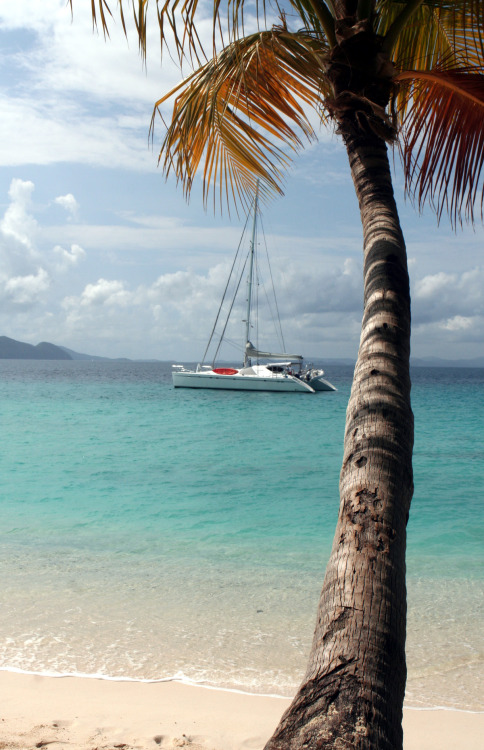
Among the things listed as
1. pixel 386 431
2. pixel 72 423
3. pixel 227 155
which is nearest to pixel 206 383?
pixel 72 423

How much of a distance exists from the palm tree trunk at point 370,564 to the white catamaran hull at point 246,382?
36.1 m

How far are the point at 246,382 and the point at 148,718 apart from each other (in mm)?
35345

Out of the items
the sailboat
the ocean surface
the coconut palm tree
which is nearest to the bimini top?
the sailboat

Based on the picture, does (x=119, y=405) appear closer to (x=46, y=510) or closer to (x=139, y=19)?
(x=46, y=510)

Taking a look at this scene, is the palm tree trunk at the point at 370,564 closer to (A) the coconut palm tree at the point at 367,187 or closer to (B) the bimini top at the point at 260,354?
(A) the coconut palm tree at the point at 367,187

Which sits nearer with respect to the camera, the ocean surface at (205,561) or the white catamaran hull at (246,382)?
the ocean surface at (205,561)

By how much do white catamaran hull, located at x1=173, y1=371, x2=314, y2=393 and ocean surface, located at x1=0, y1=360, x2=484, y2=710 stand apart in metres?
19.8

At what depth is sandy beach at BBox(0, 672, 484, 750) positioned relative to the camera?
3203mm

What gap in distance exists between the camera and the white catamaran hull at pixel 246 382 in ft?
127

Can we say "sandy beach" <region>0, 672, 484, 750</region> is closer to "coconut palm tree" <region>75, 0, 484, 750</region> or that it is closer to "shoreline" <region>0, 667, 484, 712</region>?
"shoreline" <region>0, 667, 484, 712</region>

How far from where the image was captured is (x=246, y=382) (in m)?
38.8

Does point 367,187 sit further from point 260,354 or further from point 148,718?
point 260,354

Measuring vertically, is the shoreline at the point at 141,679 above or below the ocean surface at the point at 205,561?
above

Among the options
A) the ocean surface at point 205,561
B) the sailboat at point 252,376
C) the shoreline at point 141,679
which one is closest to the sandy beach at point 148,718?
the shoreline at point 141,679
